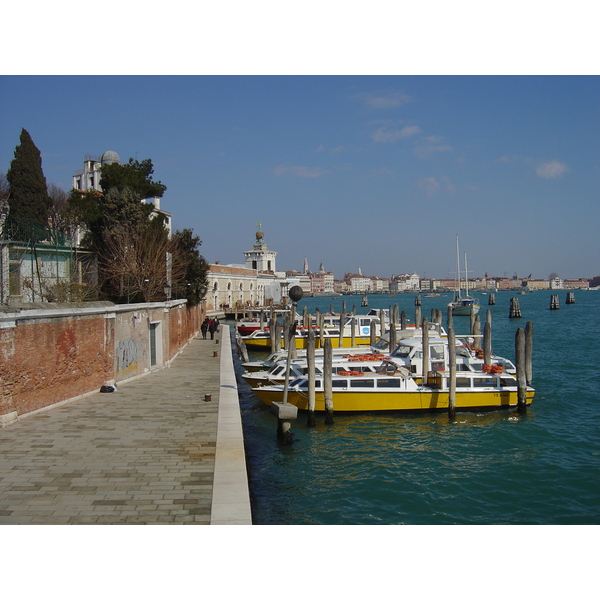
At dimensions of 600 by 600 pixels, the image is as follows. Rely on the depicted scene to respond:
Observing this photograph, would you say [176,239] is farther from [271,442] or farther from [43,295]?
[271,442]

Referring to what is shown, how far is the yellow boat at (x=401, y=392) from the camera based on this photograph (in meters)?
16.8

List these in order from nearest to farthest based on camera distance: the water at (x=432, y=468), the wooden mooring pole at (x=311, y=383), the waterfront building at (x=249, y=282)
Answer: the water at (x=432, y=468) → the wooden mooring pole at (x=311, y=383) → the waterfront building at (x=249, y=282)

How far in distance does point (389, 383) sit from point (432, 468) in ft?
15.7

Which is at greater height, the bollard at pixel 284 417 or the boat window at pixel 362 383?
the boat window at pixel 362 383

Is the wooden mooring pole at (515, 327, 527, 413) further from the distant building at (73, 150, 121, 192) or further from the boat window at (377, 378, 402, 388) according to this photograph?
the distant building at (73, 150, 121, 192)

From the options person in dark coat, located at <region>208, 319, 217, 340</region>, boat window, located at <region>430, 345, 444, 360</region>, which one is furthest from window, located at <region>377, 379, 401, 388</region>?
person in dark coat, located at <region>208, 319, 217, 340</region>

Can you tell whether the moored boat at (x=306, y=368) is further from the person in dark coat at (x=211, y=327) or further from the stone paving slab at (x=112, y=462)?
the person in dark coat at (x=211, y=327)

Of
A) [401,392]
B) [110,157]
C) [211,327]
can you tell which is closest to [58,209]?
[110,157]

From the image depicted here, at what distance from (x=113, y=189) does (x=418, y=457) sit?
2208cm

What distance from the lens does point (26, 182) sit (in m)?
31.5

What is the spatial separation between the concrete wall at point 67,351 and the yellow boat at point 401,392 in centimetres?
419

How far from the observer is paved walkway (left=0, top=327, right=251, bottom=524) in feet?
22.4

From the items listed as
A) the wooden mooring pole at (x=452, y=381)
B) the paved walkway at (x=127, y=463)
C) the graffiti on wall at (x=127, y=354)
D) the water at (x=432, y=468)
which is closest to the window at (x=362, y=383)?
the water at (x=432, y=468)

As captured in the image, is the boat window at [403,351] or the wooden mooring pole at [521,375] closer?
the wooden mooring pole at [521,375]
